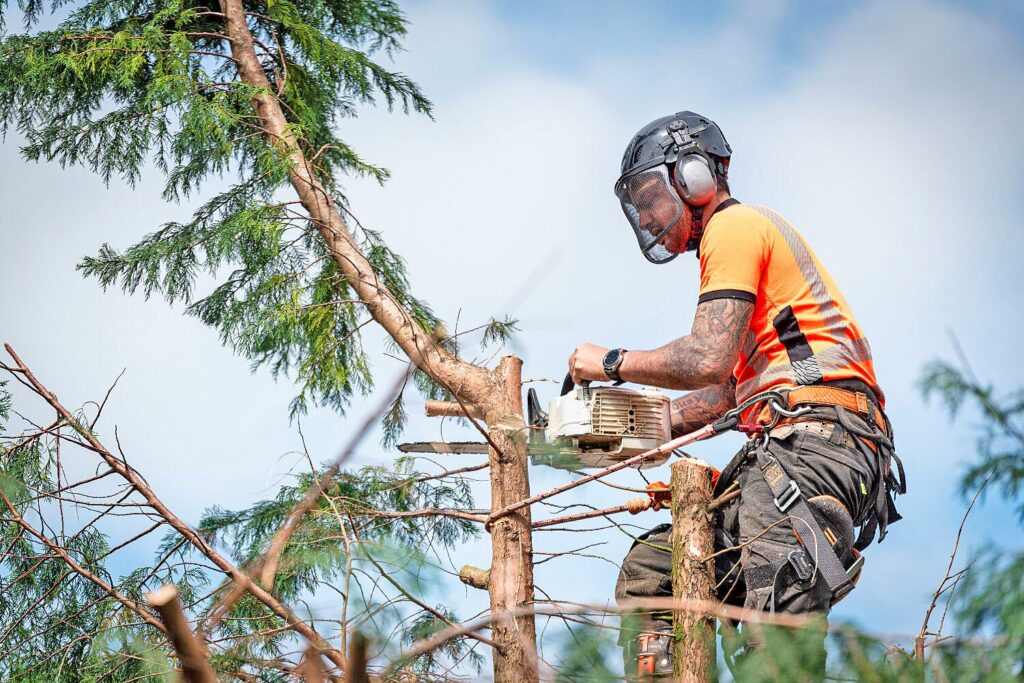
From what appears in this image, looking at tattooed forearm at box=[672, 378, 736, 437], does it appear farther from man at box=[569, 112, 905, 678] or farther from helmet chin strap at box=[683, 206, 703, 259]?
helmet chin strap at box=[683, 206, 703, 259]

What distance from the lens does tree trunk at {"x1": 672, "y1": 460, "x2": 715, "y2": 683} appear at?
3.42 meters

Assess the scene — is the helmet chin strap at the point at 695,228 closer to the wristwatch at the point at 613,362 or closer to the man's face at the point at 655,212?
the man's face at the point at 655,212

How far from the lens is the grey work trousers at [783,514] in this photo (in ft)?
10.8

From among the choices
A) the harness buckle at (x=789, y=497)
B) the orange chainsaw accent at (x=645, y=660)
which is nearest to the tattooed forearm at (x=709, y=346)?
the harness buckle at (x=789, y=497)

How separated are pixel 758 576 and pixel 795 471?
1.14 feet

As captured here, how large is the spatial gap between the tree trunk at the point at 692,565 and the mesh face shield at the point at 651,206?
3.16 feet

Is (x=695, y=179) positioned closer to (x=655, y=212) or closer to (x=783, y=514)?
(x=655, y=212)

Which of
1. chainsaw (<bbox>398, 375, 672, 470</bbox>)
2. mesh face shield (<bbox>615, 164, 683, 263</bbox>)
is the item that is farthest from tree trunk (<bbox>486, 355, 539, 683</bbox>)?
mesh face shield (<bbox>615, 164, 683, 263</bbox>)

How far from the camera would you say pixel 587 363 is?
13.0 feet

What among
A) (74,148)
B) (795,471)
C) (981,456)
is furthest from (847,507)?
(74,148)

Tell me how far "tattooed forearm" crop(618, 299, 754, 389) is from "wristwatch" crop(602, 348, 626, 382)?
7.5 inches

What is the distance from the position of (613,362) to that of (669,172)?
78 cm

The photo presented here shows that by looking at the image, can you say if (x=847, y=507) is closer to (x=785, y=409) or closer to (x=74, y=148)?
(x=785, y=409)

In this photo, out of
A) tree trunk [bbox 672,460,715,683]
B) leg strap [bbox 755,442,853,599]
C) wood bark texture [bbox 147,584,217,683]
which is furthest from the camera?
tree trunk [bbox 672,460,715,683]
